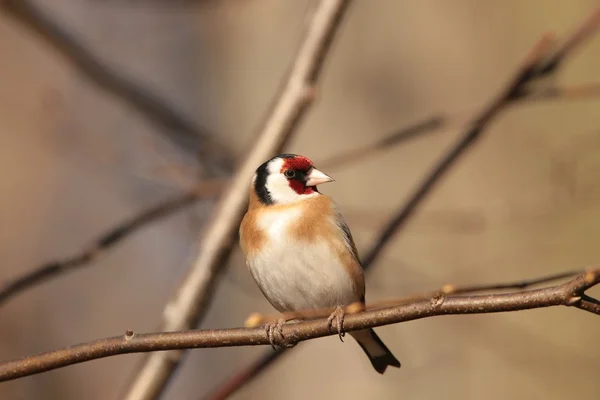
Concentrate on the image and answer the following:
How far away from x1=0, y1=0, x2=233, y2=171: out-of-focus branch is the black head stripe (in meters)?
0.81

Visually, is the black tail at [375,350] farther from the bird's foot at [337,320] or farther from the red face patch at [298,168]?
the bird's foot at [337,320]

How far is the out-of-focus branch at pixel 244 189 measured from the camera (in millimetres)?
2803

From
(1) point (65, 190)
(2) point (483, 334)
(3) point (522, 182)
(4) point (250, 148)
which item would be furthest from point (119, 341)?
(1) point (65, 190)

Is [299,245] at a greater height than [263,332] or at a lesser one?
lesser

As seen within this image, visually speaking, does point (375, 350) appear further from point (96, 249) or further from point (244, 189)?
point (96, 249)

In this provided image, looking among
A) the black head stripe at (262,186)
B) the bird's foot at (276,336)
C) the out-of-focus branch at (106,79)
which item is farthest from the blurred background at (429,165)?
the bird's foot at (276,336)

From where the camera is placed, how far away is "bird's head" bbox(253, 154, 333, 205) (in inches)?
124

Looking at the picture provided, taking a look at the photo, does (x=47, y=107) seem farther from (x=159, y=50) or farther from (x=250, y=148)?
(x=159, y=50)

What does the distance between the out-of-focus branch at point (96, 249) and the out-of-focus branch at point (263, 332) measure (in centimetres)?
77

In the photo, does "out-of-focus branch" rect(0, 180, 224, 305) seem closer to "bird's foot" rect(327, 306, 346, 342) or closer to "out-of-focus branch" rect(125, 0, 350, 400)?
"out-of-focus branch" rect(125, 0, 350, 400)

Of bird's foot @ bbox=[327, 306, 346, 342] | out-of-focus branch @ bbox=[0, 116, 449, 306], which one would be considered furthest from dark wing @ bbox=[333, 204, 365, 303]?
bird's foot @ bbox=[327, 306, 346, 342]

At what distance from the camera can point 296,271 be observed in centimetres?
295

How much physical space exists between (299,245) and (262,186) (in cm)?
41

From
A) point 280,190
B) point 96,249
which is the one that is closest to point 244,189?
point 280,190
